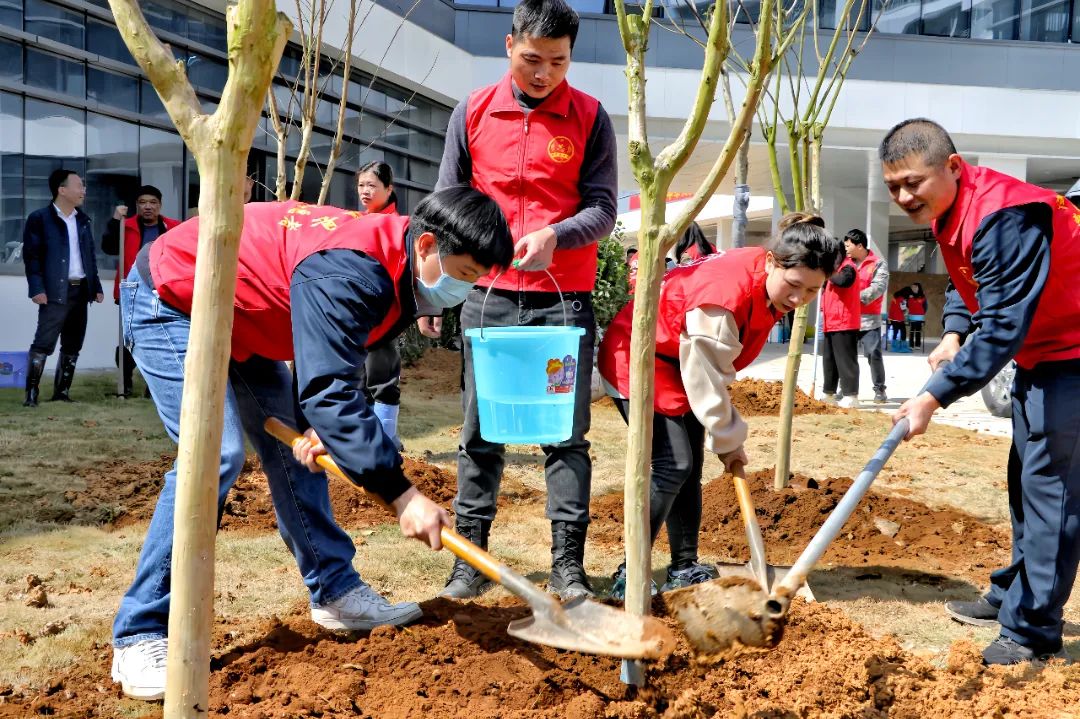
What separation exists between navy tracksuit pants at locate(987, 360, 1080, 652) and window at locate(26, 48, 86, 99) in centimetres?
878

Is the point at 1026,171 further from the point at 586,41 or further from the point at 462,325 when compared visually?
the point at 462,325

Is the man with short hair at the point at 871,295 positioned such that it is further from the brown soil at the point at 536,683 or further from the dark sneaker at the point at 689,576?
the brown soil at the point at 536,683

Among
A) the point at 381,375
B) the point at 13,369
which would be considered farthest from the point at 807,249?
the point at 13,369

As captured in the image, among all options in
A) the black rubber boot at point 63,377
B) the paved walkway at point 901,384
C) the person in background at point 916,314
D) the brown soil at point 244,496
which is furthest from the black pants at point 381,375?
the person in background at point 916,314

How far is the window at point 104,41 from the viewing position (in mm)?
9062

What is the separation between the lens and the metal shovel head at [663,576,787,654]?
7.95 feet

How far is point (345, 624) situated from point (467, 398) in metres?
0.92

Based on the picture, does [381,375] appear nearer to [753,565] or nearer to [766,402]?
[753,565]

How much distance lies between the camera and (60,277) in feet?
24.2

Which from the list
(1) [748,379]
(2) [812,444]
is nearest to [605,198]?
(2) [812,444]

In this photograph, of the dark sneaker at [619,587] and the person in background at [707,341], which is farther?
the dark sneaker at [619,587]

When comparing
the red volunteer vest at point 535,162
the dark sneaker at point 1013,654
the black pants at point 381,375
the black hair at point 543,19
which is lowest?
the dark sneaker at point 1013,654

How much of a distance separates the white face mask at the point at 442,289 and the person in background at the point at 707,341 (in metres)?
0.84

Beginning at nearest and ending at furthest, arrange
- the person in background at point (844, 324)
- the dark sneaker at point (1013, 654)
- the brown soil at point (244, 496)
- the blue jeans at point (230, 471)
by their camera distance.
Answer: the blue jeans at point (230, 471) → the dark sneaker at point (1013, 654) → the brown soil at point (244, 496) → the person in background at point (844, 324)
